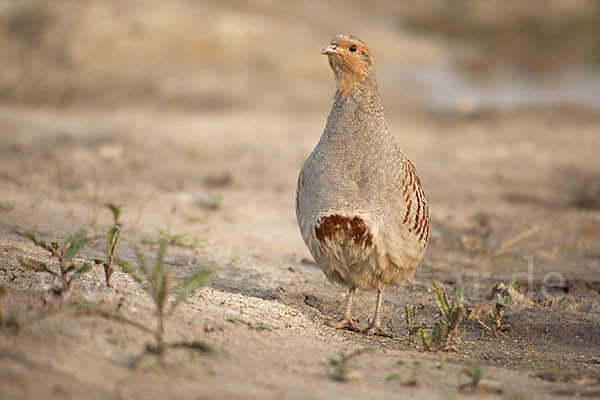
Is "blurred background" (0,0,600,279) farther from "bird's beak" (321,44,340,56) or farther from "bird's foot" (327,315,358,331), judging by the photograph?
"bird's beak" (321,44,340,56)

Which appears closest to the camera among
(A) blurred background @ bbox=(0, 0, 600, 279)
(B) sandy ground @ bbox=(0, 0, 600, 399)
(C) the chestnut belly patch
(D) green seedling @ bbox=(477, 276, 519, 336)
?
(B) sandy ground @ bbox=(0, 0, 600, 399)

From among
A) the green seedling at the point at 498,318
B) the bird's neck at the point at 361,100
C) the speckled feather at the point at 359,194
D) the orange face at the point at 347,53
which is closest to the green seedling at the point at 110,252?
the speckled feather at the point at 359,194

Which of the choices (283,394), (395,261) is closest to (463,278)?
(395,261)

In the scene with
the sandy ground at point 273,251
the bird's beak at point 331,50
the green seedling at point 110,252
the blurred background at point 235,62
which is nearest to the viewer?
the sandy ground at point 273,251

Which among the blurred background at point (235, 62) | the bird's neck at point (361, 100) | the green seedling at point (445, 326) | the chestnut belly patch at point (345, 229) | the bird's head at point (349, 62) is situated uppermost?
the blurred background at point (235, 62)

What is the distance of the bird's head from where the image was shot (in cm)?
389

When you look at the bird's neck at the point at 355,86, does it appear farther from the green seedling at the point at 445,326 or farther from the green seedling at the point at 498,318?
the green seedling at the point at 498,318

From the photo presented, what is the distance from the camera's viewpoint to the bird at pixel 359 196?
3.73 m

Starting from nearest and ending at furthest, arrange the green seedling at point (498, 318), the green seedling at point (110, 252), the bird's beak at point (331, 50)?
the green seedling at point (110, 252)
the bird's beak at point (331, 50)
the green seedling at point (498, 318)

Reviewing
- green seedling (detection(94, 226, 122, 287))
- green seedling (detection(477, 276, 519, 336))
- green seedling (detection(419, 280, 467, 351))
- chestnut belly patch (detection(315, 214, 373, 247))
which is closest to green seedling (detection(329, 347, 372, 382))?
green seedling (detection(419, 280, 467, 351))

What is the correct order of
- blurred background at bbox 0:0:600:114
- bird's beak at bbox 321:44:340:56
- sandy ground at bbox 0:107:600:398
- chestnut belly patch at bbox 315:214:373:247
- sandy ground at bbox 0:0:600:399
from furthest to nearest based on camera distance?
blurred background at bbox 0:0:600:114, bird's beak at bbox 321:44:340:56, chestnut belly patch at bbox 315:214:373:247, sandy ground at bbox 0:0:600:399, sandy ground at bbox 0:107:600:398

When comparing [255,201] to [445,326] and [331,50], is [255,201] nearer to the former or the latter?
[331,50]

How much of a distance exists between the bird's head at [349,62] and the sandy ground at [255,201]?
1.32 metres

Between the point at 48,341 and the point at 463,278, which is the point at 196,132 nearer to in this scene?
the point at 463,278
